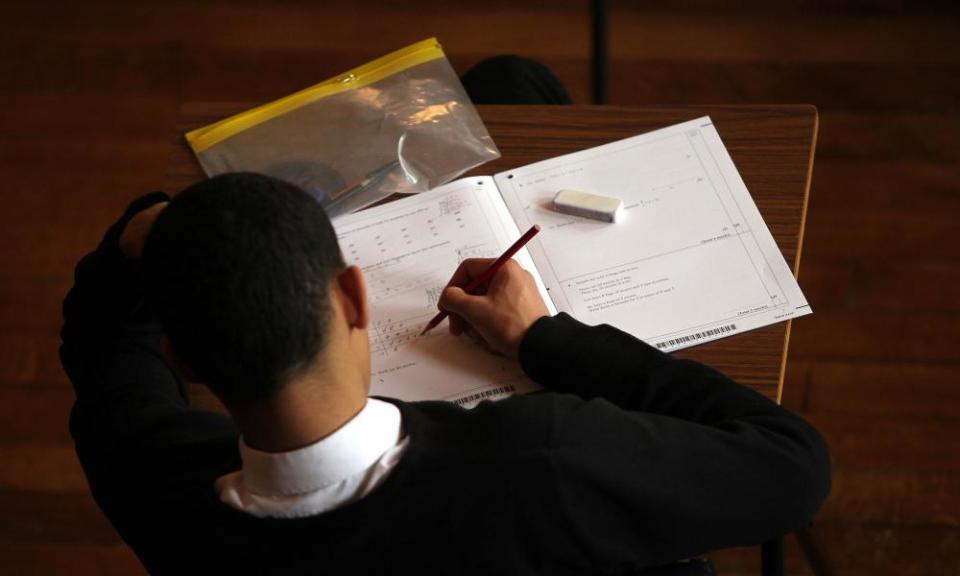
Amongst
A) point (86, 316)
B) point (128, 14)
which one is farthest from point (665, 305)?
point (128, 14)

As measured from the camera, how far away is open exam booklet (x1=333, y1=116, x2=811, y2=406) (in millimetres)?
979

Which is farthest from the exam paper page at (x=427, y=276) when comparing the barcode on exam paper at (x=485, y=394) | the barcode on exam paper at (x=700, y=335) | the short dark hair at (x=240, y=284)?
the short dark hair at (x=240, y=284)

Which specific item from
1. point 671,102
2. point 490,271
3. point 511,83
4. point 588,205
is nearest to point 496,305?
point 490,271

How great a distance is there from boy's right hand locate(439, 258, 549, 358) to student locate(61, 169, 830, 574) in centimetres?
3

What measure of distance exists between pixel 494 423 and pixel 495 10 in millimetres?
1716

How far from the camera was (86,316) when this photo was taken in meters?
1.00

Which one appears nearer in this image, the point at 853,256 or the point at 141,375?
the point at 141,375

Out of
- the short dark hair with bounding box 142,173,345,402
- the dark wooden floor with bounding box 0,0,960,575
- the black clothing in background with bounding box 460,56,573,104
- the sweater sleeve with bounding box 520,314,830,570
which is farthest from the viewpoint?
the dark wooden floor with bounding box 0,0,960,575

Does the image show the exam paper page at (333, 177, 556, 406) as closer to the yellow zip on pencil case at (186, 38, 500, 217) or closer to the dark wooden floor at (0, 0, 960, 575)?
the yellow zip on pencil case at (186, 38, 500, 217)

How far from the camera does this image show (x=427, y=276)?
1040 mm

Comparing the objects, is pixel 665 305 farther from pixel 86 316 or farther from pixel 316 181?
pixel 86 316

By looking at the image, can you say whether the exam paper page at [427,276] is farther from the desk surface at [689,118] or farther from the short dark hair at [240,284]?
the short dark hair at [240,284]

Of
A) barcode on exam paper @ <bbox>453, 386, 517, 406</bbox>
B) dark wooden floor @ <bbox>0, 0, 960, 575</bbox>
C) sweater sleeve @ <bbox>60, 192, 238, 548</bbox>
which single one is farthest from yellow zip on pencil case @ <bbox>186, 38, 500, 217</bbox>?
dark wooden floor @ <bbox>0, 0, 960, 575</bbox>

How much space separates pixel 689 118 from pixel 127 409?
0.66m
